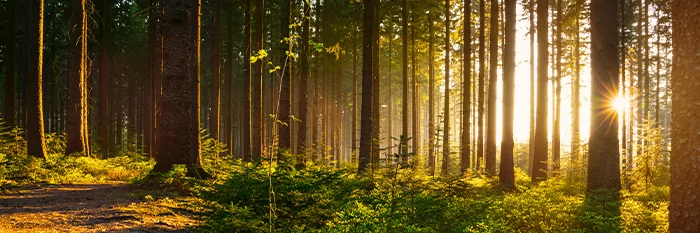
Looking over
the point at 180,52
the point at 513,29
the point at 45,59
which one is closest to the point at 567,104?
the point at 513,29

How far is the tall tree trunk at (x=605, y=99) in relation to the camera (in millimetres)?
9102

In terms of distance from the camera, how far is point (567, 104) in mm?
30828

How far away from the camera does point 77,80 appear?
1614cm

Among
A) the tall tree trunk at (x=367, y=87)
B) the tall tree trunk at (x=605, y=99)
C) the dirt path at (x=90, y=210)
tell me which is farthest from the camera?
the tall tree trunk at (x=367, y=87)

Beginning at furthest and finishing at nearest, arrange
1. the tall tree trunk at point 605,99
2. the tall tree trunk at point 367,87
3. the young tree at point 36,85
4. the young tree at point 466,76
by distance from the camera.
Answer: the young tree at point 466,76 < the tall tree trunk at point 367,87 < the young tree at point 36,85 < the tall tree trunk at point 605,99

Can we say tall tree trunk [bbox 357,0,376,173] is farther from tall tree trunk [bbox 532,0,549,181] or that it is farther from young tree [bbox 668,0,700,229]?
young tree [bbox 668,0,700,229]

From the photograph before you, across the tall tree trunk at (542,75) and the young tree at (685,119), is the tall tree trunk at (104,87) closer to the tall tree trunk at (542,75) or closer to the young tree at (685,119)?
the tall tree trunk at (542,75)

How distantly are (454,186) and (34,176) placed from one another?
10884 millimetres

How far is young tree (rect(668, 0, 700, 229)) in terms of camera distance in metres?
3.40

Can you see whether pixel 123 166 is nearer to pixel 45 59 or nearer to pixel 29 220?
pixel 29 220

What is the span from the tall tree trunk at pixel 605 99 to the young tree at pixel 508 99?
115 inches

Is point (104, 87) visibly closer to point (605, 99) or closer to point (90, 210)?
point (90, 210)

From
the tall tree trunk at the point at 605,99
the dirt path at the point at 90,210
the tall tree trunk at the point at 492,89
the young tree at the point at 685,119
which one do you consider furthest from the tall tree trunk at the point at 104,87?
the young tree at the point at 685,119

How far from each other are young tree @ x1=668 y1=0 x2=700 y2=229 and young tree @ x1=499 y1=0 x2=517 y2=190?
28.5 ft
